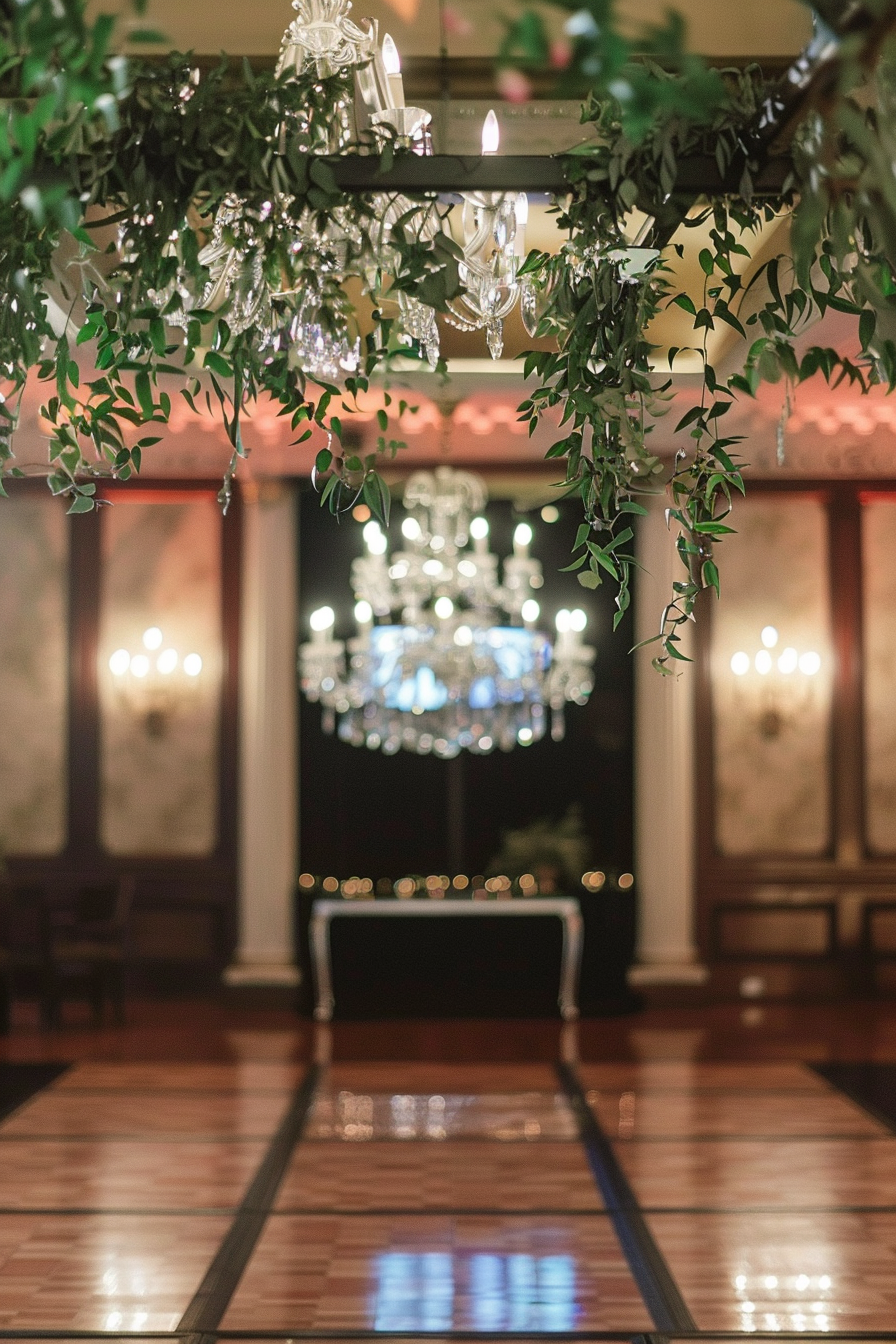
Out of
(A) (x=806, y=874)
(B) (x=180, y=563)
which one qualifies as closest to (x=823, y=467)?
(A) (x=806, y=874)

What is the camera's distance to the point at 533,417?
2.61m

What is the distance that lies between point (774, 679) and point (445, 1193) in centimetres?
496

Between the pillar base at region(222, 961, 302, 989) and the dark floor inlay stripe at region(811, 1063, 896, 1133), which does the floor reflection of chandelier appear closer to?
the pillar base at region(222, 961, 302, 989)

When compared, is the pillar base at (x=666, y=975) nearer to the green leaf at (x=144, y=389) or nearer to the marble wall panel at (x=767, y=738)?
the marble wall panel at (x=767, y=738)

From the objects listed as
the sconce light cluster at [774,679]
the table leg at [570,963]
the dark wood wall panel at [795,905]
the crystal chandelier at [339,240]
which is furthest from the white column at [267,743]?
the crystal chandelier at [339,240]

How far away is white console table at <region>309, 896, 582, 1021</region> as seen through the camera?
8.15 metres

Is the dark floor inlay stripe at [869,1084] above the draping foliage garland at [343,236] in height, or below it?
below

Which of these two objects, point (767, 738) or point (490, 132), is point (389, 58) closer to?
point (490, 132)

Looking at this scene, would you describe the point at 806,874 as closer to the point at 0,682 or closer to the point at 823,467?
the point at 823,467

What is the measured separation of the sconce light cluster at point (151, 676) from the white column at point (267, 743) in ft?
1.31

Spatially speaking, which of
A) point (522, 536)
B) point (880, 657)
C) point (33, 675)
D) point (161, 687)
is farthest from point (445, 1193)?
point (880, 657)

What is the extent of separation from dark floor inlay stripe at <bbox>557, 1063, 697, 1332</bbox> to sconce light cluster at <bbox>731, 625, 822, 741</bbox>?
3.54m

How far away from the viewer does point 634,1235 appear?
4.22 metres

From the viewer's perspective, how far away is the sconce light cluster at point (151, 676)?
8.80 m
